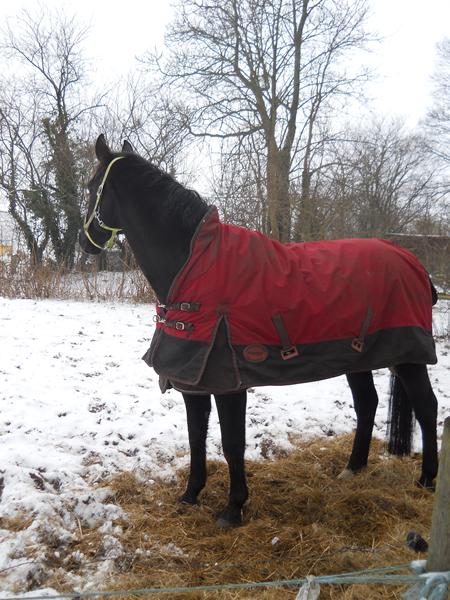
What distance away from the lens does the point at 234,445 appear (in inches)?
Answer: 92.4

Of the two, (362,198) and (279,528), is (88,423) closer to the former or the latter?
(279,528)

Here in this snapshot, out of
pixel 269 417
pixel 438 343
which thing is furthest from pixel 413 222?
pixel 269 417

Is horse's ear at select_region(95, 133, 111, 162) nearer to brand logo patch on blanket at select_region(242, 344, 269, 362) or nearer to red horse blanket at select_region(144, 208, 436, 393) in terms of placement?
red horse blanket at select_region(144, 208, 436, 393)

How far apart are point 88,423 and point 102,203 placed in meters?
1.84

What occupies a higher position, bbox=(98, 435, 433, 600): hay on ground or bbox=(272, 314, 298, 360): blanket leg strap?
bbox=(272, 314, 298, 360): blanket leg strap

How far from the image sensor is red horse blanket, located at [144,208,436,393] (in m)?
2.18

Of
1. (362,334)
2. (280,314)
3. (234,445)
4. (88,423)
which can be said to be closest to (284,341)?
(280,314)

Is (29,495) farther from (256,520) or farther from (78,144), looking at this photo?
Answer: (78,144)

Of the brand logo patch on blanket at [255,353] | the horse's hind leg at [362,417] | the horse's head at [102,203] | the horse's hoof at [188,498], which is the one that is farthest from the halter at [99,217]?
the horse's hind leg at [362,417]

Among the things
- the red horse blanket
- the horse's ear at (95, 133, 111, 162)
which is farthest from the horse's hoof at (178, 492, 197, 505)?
the horse's ear at (95, 133, 111, 162)

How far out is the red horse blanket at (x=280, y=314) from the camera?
7.15 feet

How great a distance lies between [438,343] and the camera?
7129mm

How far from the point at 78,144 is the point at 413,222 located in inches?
435

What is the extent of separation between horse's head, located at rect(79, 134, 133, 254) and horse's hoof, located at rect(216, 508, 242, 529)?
1632 millimetres
